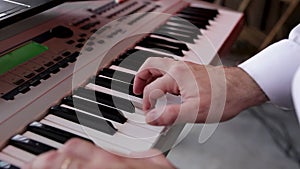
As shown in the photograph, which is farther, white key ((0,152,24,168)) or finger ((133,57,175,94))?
finger ((133,57,175,94))

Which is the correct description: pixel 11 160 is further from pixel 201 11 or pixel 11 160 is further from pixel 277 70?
pixel 201 11

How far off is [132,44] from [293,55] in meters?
0.38

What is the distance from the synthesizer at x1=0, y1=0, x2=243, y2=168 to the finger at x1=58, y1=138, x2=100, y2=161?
0.36 feet

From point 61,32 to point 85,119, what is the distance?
1.13 feet

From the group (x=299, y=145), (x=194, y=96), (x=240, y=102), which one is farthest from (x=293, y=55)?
(x=299, y=145)

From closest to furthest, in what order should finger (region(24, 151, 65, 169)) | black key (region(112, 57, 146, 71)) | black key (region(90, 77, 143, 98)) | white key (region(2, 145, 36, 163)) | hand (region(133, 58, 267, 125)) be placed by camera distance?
finger (region(24, 151, 65, 169)), white key (region(2, 145, 36, 163)), hand (region(133, 58, 267, 125)), black key (region(90, 77, 143, 98)), black key (region(112, 57, 146, 71))

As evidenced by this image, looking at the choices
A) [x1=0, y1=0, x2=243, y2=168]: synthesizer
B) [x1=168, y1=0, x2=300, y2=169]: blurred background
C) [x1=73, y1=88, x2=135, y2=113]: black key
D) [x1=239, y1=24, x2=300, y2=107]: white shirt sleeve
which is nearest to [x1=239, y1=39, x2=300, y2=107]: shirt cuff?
[x1=239, y1=24, x2=300, y2=107]: white shirt sleeve

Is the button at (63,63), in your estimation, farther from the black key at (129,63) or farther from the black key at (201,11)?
the black key at (201,11)

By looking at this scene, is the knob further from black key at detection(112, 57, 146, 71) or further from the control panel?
black key at detection(112, 57, 146, 71)

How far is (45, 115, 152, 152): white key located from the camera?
70 centimetres

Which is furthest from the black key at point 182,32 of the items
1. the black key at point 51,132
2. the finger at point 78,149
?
the finger at point 78,149

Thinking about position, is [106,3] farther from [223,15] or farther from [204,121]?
[204,121]

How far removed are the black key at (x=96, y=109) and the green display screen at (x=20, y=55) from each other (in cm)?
15

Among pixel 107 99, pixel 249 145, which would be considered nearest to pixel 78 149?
pixel 107 99
